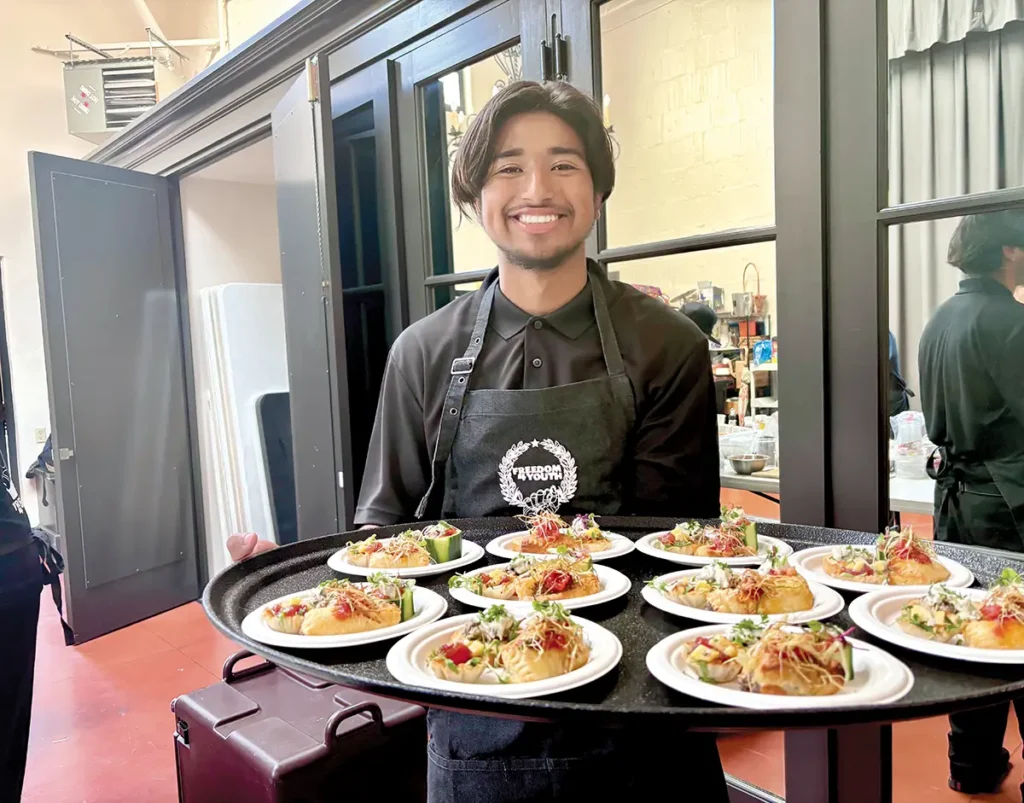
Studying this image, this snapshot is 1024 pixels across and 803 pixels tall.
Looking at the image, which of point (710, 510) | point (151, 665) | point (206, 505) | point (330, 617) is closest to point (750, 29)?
point (710, 510)

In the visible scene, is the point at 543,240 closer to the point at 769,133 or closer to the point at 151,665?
the point at 769,133

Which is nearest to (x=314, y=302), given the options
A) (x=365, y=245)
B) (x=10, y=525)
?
(x=365, y=245)

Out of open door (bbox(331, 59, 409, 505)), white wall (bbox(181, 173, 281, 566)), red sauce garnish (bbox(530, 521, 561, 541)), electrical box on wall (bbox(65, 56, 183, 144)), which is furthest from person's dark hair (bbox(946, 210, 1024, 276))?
electrical box on wall (bbox(65, 56, 183, 144))

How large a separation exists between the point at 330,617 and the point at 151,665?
3.28 meters

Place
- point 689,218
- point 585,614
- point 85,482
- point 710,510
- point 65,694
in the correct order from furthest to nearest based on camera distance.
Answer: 1. point 85,482
2. point 65,694
3. point 689,218
4. point 710,510
5. point 585,614

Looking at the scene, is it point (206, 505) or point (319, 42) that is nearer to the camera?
point (319, 42)

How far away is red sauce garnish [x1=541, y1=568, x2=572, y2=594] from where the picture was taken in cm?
148

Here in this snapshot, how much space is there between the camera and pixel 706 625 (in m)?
1.33

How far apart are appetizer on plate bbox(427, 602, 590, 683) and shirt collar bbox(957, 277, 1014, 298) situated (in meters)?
1.22

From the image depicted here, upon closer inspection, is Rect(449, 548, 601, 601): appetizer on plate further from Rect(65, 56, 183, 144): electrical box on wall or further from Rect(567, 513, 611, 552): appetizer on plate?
Rect(65, 56, 183, 144): electrical box on wall

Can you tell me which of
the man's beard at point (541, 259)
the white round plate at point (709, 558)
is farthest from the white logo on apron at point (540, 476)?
the man's beard at point (541, 259)

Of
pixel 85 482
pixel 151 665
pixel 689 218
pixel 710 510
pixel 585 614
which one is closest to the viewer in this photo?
pixel 585 614

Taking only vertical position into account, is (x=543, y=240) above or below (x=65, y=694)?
above

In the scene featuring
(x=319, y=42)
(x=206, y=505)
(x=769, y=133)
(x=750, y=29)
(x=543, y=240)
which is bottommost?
(x=206, y=505)
